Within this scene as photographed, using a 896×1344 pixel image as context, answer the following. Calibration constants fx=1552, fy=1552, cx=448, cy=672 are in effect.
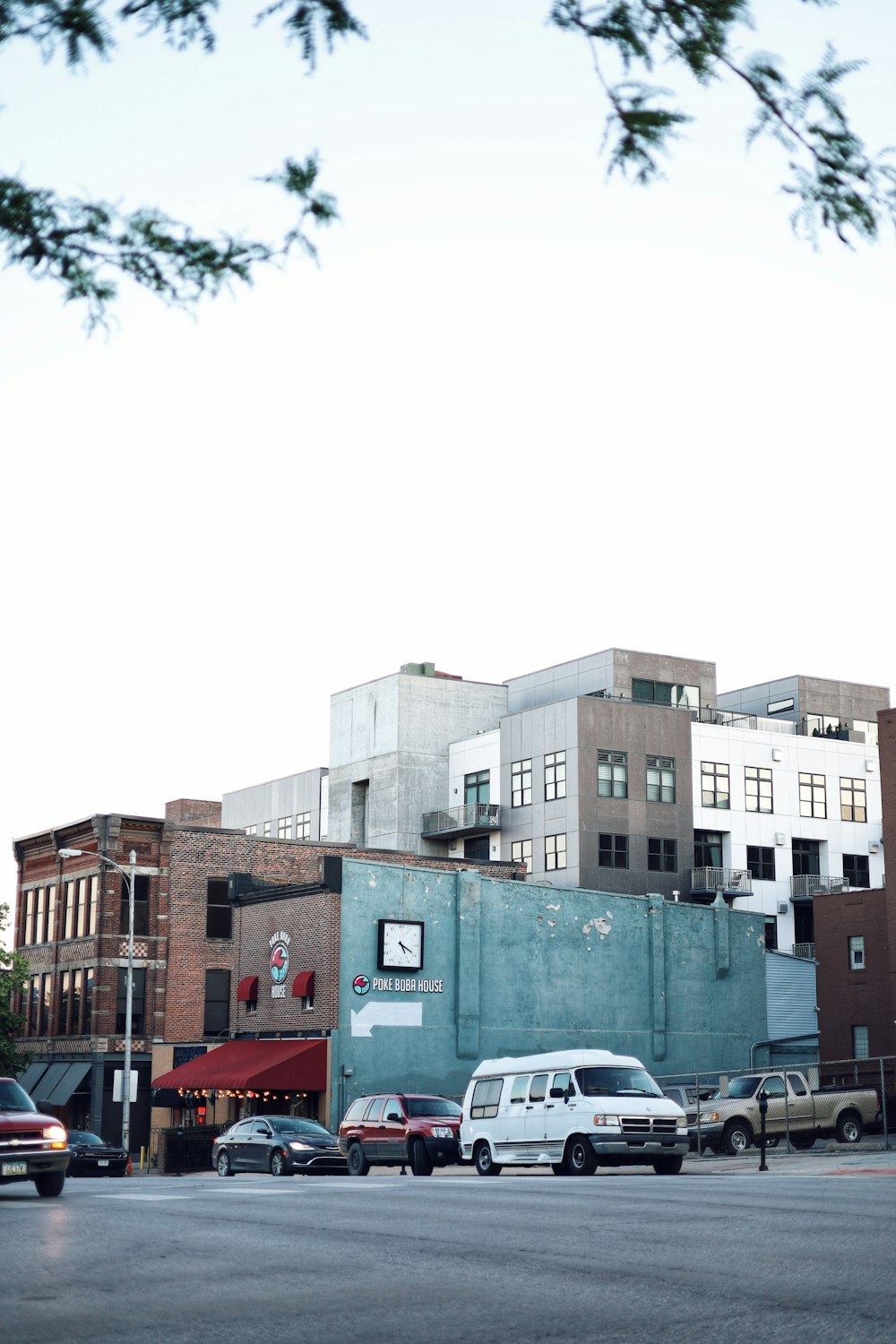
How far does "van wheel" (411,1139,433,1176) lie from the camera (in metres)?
30.7

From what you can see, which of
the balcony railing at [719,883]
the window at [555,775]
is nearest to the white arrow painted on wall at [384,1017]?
the window at [555,775]

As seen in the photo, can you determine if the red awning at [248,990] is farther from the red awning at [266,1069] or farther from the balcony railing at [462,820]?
the balcony railing at [462,820]

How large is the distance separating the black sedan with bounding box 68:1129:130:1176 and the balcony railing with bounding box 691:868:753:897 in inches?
1651

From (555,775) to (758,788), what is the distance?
11.4 meters

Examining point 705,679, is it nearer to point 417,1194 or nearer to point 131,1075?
point 131,1075

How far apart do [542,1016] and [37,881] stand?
25.6 m

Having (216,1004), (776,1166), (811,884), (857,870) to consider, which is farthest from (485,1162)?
(857,870)

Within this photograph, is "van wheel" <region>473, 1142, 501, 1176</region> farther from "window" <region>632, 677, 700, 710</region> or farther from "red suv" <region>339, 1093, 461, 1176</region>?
"window" <region>632, 677, 700, 710</region>

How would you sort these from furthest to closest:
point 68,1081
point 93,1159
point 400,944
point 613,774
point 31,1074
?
1. point 613,774
2. point 31,1074
3. point 68,1081
4. point 400,944
5. point 93,1159

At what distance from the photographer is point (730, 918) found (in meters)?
56.2

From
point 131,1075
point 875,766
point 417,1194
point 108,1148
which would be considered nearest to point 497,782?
point 875,766

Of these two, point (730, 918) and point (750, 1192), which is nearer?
point (750, 1192)

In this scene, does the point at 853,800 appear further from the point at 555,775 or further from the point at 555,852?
the point at 555,852

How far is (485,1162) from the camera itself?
28.9 metres
